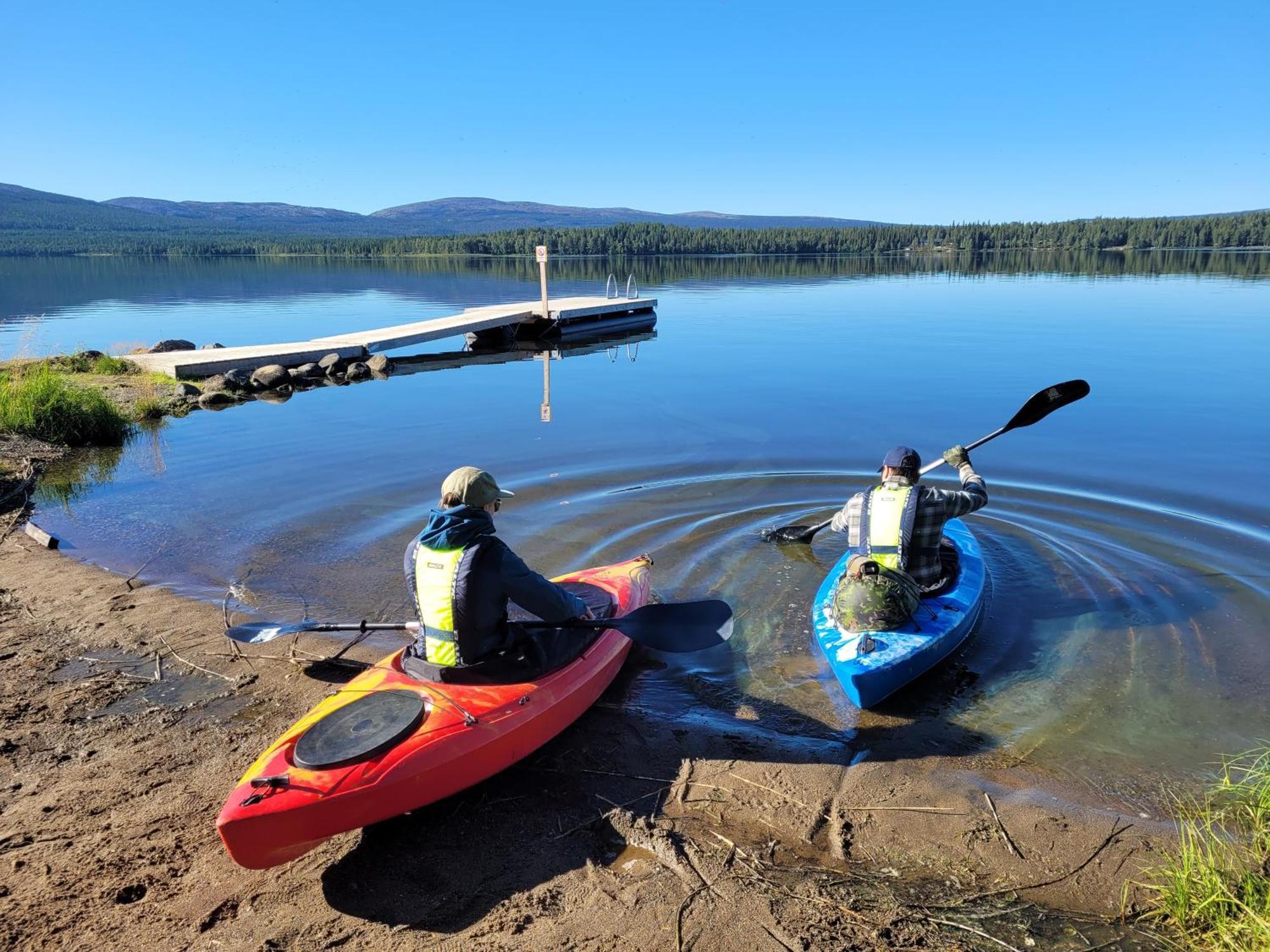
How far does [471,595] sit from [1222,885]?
3.99 metres

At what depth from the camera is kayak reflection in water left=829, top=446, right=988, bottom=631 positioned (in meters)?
6.55

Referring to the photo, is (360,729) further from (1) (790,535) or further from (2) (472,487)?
(1) (790,535)

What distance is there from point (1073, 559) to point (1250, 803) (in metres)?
4.45

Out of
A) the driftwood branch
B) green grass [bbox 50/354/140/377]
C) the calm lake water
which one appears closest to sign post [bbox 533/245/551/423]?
the calm lake water

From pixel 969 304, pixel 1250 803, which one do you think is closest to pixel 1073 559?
pixel 1250 803

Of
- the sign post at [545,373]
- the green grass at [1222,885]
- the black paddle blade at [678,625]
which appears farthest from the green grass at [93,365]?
the green grass at [1222,885]

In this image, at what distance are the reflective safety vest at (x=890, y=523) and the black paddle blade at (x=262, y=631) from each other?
4617 mm

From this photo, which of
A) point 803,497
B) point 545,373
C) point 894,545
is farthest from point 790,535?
point 545,373

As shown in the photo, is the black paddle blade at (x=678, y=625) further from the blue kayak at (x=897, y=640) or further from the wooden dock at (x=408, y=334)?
the wooden dock at (x=408, y=334)

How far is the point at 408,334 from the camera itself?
25.2m

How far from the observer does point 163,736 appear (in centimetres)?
545

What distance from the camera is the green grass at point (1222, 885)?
11.3 ft

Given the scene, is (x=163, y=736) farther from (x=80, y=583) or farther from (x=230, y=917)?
(x=80, y=583)

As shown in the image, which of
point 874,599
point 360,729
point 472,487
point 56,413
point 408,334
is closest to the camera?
point 360,729
